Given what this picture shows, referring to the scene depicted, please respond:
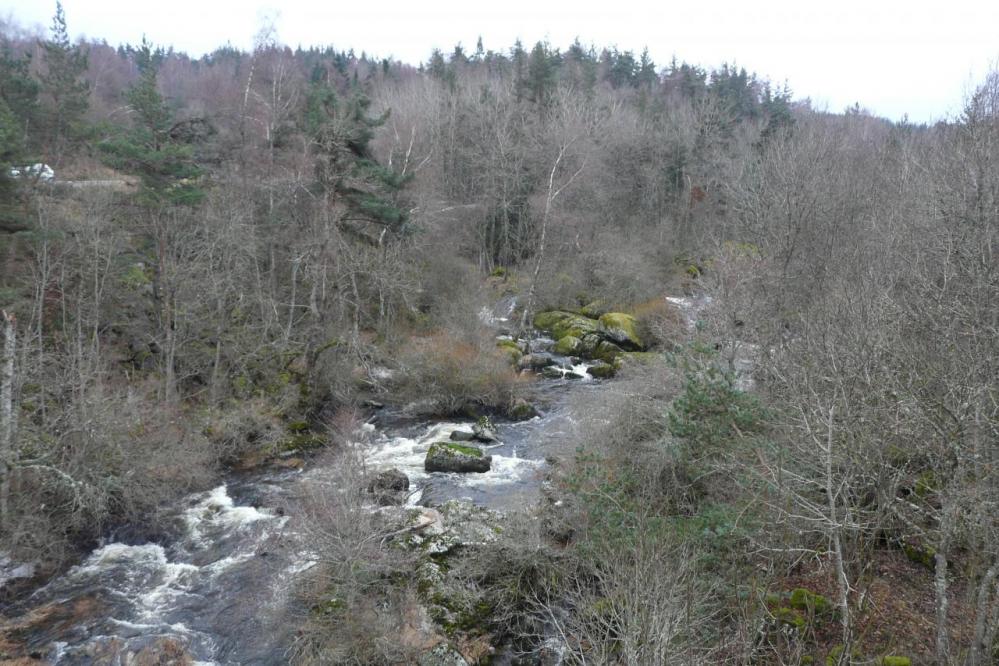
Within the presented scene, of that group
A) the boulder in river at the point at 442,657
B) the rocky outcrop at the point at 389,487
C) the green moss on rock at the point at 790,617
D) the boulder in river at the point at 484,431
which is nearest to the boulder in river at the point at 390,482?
the rocky outcrop at the point at 389,487

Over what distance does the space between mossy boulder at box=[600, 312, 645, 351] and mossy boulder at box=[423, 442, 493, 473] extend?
547 inches

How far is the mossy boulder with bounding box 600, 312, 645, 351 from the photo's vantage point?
101 ft

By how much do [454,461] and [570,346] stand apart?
13.9 m

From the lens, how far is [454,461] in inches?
741

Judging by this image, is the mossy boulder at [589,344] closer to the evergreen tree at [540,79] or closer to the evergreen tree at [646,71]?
the evergreen tree at [540,79]

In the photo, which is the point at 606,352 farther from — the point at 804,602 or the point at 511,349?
the point at 804,602

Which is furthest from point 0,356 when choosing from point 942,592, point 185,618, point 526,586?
point 942,592

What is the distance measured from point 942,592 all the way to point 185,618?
1266 centimetres

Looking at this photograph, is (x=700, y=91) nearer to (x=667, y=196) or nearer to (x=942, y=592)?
(x=667, y=196)

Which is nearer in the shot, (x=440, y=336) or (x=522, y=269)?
(x=440, y=336)

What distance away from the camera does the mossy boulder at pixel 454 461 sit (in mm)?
18812

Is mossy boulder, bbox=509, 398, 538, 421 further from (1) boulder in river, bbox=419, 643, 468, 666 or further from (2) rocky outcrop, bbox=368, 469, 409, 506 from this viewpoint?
(1) boulder in river, bbox=419, 643, 468, 666

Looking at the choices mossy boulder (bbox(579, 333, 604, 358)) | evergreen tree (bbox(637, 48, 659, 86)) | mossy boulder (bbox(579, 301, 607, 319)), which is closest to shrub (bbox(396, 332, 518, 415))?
mossy boulder (bbox(579, 333, 604, 358))

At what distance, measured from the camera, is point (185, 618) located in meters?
12.4
